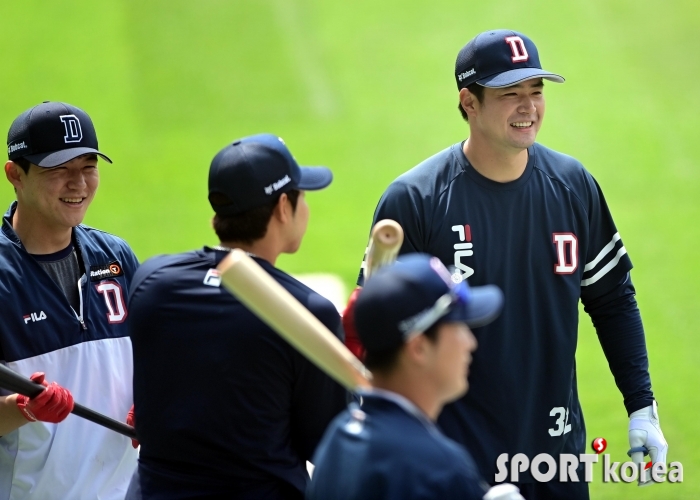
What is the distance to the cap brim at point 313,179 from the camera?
271 cm

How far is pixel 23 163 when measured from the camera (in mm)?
3510

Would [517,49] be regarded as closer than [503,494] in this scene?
No

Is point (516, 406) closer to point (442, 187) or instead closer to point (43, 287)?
point (442, 187)

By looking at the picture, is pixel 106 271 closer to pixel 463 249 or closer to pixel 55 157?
pixel 55 157

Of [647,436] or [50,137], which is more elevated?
[50,137]

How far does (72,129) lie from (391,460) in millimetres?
2103

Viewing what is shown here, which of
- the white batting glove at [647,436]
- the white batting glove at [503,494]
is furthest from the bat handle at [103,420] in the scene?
the white batting glove at [647,436]

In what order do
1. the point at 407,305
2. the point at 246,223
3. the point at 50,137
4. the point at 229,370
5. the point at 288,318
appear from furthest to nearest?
1. the point at 50,137
2. the point at 246,223
3. the point at 229,370
4. the point at 288,318
5. the point at 407,305

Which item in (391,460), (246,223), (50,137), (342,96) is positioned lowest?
(391,460)

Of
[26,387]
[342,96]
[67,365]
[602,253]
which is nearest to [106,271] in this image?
[67,365]

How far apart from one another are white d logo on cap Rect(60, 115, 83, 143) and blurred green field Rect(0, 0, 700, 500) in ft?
16.6

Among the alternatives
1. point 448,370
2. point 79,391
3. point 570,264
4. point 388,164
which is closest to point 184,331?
point 448,370

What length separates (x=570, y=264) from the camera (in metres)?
3.49

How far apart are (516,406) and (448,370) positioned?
1445 millimetres
